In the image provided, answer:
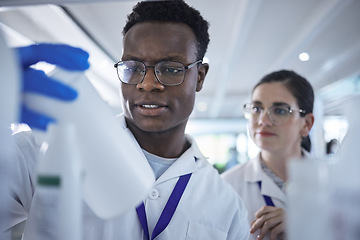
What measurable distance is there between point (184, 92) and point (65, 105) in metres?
0.60

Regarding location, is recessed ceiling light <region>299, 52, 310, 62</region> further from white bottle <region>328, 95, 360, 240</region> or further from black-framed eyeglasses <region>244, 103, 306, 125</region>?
white bottle <region>328, 95, 360, 240</region>

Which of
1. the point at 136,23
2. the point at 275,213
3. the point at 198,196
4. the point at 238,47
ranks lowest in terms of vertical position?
the point at 275,213

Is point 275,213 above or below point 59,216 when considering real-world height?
below

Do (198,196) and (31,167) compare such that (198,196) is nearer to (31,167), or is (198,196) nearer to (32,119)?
(31,167)

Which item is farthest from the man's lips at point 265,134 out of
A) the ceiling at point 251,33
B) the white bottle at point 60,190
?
the white bottle at point 60,190

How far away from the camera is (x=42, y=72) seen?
0.67m

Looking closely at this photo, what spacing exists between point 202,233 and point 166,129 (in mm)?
434

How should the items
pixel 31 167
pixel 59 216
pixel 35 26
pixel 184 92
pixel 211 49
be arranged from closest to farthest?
pixel 59 216, pixel 31 167, pixel 184 92, pixel 35 26, pixel 211 49

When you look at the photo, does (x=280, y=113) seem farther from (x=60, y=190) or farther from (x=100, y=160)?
(x=60, y=190)

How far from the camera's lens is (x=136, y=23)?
124 centimetres

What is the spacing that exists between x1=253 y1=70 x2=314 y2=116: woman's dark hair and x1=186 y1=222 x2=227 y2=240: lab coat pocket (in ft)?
3.67

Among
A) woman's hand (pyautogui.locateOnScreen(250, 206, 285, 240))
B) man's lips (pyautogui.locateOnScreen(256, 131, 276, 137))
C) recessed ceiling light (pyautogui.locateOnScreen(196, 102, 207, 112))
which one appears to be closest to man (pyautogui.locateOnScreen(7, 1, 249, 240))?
woman's hand (pyautogui.locateOnScreen(250, 206, 285, 240))

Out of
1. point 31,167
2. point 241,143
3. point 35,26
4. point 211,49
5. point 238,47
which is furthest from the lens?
point 241,143

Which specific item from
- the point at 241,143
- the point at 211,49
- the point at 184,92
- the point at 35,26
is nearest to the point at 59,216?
the point at 184,92
